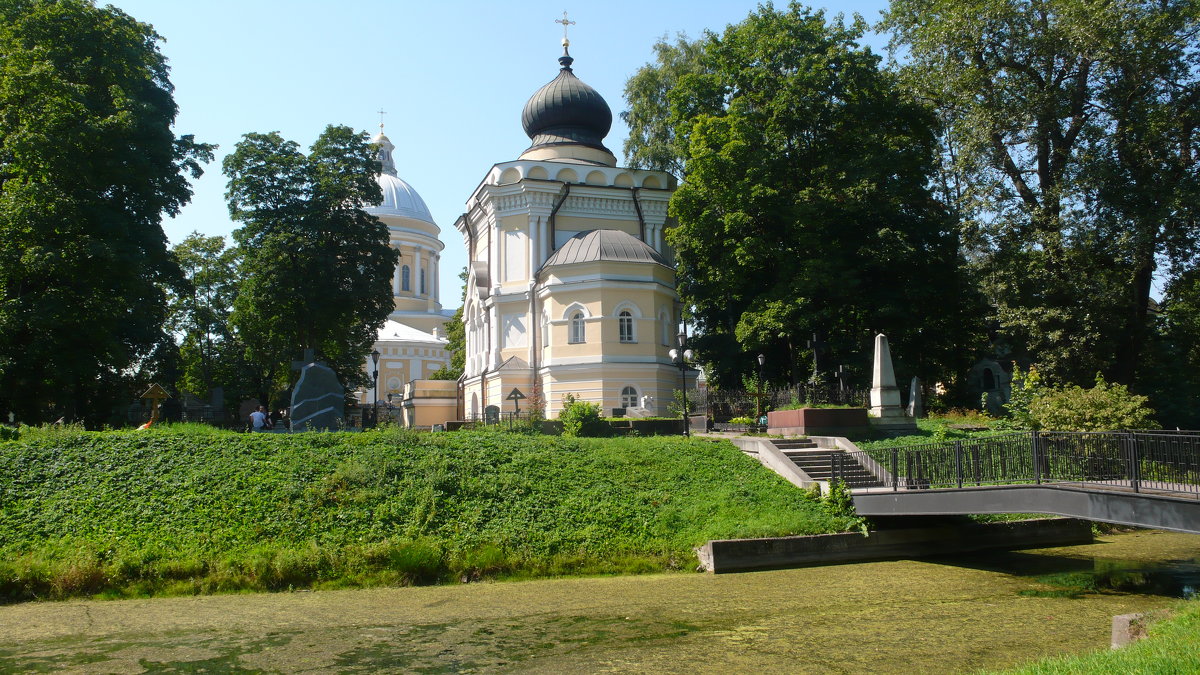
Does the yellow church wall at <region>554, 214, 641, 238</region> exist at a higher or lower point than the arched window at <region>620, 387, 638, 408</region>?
higher

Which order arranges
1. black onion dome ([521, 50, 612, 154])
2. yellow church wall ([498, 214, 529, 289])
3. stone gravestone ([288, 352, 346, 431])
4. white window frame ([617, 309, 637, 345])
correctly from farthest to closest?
black onion dome ([521, 50, 612, 154])
yellow church wall ([498, 214, 529, 289])
white window frame ([617, 309, 637, 345])
stone gravestone ([288, 352, 346, 431])

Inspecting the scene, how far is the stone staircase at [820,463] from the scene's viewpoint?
1780 centimetres

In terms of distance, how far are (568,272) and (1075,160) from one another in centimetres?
1610

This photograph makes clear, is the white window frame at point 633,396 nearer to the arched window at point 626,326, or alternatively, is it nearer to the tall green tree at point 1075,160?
the arched window at point 626,326

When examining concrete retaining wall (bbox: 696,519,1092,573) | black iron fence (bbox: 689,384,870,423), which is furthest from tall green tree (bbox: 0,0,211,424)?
concrete retaining wall (bbox: 696,519,1092,573)

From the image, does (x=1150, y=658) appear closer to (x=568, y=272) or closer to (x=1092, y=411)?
(x=1092, y=411)

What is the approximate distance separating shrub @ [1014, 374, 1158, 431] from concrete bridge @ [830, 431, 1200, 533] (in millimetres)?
Result: 3314

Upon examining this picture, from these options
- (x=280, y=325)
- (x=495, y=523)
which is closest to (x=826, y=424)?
(x=495, y=523)

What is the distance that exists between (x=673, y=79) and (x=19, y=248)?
24.7 metres

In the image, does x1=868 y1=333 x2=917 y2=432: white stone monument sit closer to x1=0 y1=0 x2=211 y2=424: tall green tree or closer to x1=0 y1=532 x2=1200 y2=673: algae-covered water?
x1=0 y1=532 x2=1200 y2=673: algae-covered water

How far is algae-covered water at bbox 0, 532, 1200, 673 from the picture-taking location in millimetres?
9281

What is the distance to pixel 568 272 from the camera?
3247 cm

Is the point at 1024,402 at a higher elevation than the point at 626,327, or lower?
lower

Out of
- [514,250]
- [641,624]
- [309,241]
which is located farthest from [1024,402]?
[309,241]
